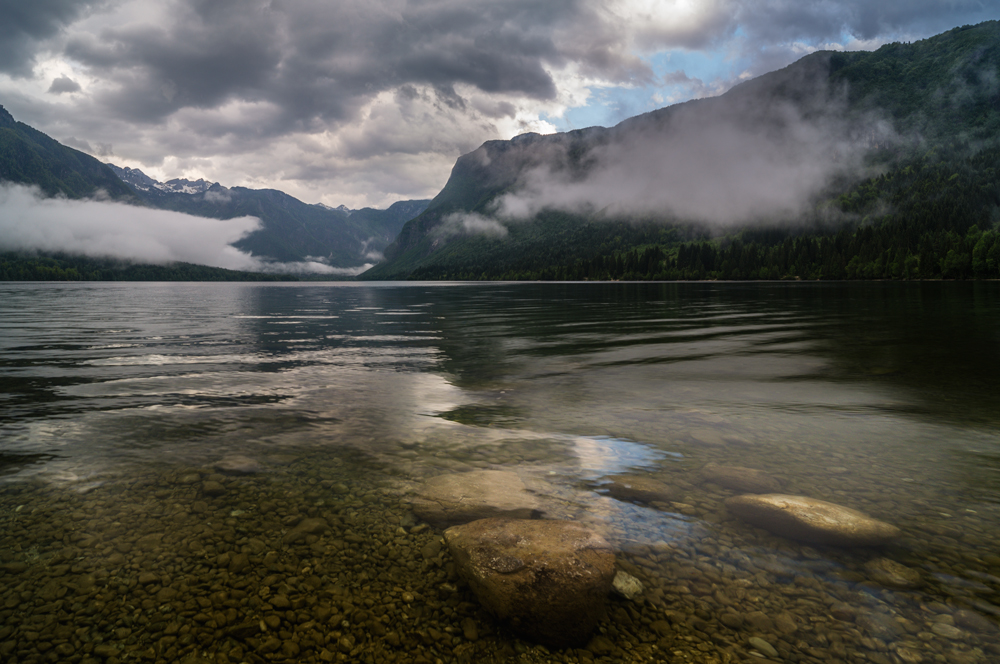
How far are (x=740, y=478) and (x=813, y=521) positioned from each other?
2680mm

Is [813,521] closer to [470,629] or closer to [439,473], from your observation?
[470,629]

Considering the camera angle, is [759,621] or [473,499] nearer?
[759,621]

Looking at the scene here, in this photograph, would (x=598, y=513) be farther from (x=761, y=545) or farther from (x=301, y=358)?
(x=301, y=358)

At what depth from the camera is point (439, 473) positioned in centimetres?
1220

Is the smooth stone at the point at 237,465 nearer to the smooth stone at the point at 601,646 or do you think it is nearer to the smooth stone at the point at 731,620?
the smooth stone at the point at 601,646

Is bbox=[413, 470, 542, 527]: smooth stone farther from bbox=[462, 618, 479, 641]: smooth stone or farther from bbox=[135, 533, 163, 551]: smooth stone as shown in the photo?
bbox=[135, 533, 163, 551]: smooth stone

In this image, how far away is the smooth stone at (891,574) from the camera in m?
7.43

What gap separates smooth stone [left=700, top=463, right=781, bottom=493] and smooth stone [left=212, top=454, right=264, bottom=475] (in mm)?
11162

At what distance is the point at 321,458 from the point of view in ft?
43.2

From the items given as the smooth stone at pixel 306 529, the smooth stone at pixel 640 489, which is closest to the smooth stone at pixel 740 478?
the smooth stone at pixel 640 489

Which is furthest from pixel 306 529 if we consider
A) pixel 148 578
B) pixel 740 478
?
pixel 740 478

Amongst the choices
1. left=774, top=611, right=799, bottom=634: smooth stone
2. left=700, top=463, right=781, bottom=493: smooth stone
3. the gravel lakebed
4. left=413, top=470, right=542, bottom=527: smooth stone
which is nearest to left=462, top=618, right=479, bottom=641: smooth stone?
the gravel lakebed

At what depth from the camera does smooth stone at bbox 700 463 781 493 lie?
1112 cm

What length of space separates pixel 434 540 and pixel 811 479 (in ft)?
29.7
